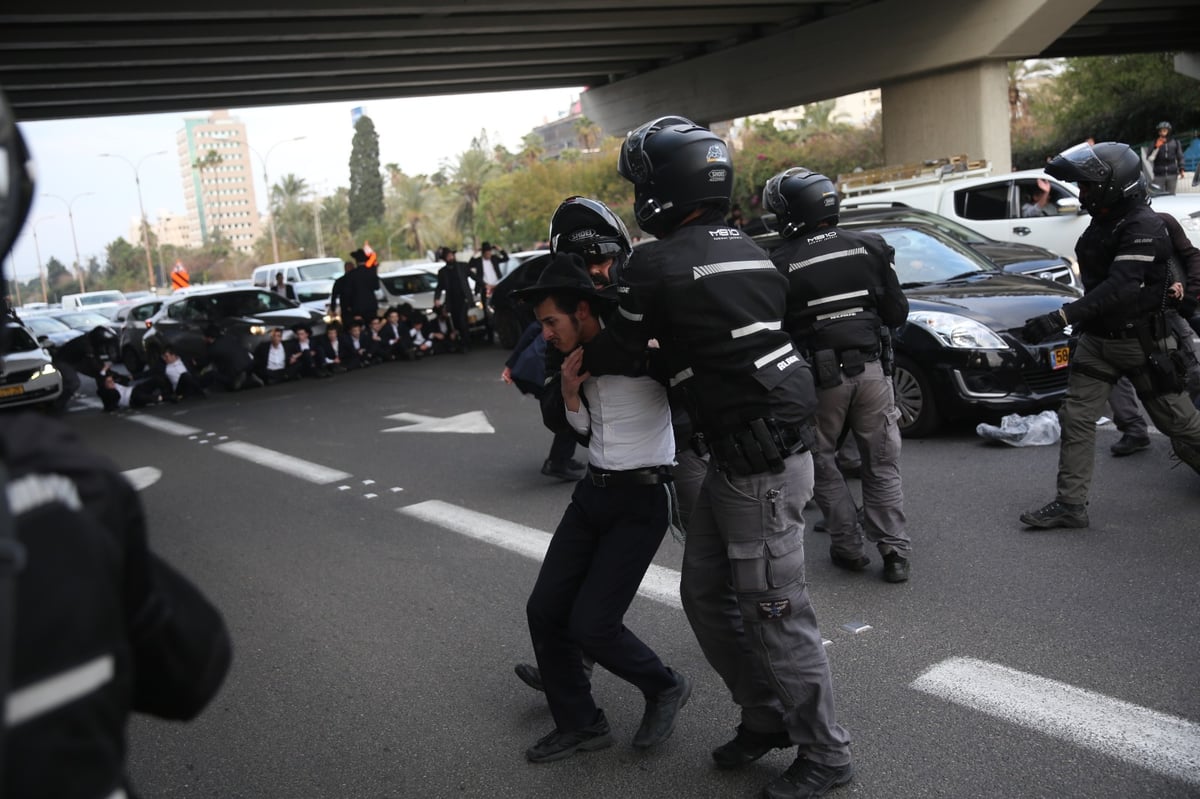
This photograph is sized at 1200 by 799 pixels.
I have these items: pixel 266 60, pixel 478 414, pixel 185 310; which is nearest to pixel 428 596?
pixel 478 414

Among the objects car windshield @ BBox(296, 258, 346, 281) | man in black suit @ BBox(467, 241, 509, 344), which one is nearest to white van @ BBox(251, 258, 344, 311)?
car windshield @ BBox(296, 258, 346, 281)

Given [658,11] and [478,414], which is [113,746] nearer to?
[478,414]

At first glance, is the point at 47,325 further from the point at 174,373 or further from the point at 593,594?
the point at 593,594

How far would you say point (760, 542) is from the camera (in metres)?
3.33

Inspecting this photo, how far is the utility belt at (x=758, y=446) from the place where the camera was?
3297mm

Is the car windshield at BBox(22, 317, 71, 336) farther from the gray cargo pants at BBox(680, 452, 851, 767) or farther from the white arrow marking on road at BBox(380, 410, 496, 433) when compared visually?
the gray cargo pants at BBox(680, 452, 851, 767)

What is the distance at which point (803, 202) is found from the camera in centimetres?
543

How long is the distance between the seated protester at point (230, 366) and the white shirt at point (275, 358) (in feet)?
0.82

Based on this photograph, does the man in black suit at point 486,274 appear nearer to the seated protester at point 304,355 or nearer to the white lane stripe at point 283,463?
the seated protester at point 304,355

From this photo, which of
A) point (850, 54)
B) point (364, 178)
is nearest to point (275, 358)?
point (850, 54)

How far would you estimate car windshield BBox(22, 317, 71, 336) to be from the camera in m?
28.2

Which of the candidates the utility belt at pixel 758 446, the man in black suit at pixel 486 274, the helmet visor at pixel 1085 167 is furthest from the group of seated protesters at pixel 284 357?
the utility belt at pixel 758 446

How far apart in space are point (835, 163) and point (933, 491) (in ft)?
170

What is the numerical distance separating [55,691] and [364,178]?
346 ft
